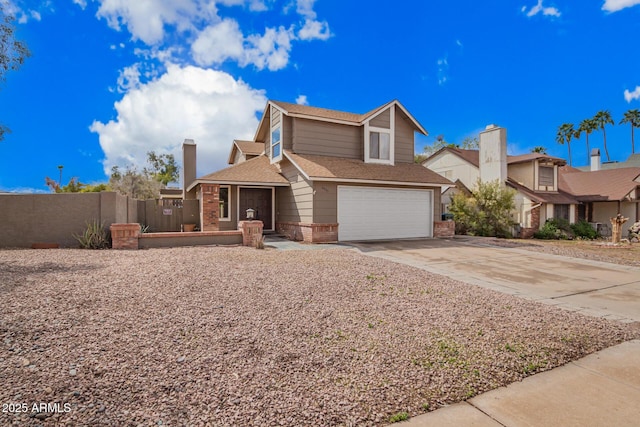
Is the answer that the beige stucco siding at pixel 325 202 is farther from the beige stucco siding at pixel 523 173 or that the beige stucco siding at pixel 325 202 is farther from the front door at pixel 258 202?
the beige stucco siding at pixel 523 173

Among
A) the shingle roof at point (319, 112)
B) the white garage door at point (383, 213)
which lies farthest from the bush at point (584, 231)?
the shingle roof at point (319, 112)

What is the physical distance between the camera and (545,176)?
20656 mm

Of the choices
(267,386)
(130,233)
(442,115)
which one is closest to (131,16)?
(130,233)

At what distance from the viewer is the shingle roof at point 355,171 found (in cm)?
1258

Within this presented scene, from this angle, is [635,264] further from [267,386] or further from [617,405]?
[267,386]

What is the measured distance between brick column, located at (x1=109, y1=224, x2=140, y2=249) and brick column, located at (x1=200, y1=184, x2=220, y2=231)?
3858 millimetres

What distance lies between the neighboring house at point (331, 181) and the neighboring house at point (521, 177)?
6.06 metres

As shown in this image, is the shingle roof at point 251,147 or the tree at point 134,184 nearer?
the shingle roof at point 251,147

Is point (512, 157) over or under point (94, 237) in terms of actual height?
over

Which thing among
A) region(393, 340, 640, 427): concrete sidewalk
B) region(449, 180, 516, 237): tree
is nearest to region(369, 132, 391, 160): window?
region(449, 180, 516, 237): tree

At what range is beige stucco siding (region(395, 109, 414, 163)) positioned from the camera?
15953mm

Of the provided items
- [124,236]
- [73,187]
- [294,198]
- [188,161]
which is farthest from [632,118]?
[73,187]

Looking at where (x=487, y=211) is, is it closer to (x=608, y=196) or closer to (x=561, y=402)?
A: (x=608, y=196)

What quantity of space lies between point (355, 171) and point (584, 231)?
1717 centimetres
